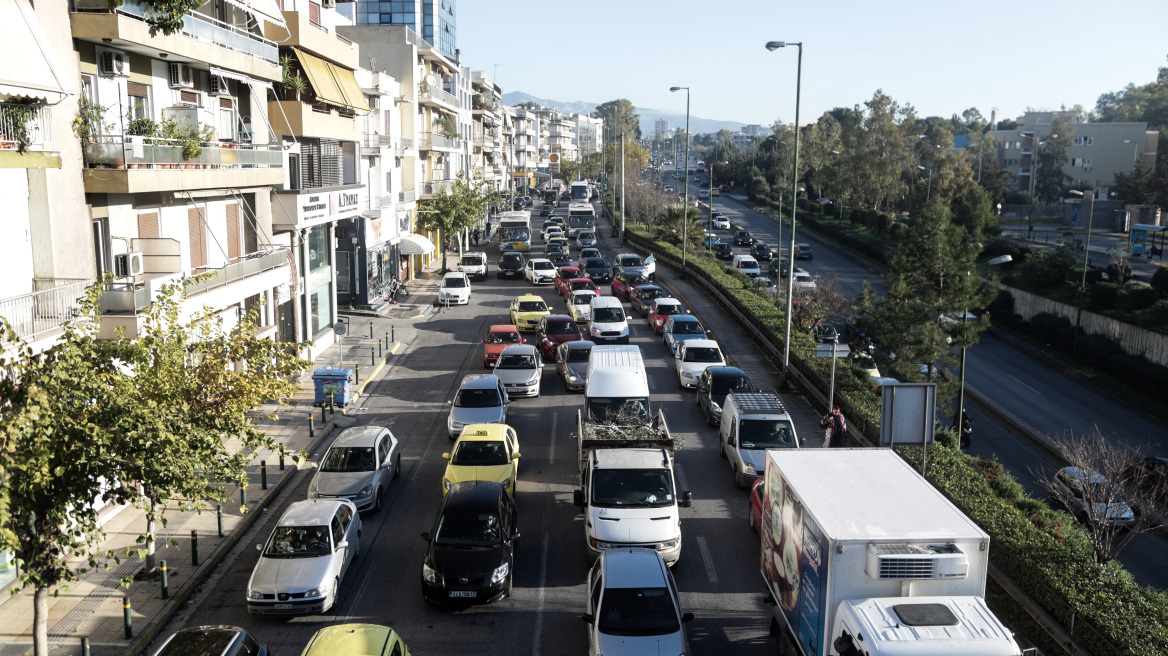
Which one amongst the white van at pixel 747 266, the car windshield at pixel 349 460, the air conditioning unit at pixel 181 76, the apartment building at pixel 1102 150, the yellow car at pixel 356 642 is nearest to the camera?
the yellow car at pixel 356 642

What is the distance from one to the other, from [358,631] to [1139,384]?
3522 centimetres

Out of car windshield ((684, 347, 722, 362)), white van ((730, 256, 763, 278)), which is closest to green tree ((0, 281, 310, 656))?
car windshield ((684, 347, 722, 362))

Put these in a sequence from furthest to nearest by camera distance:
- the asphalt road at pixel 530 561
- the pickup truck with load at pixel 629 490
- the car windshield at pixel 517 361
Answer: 1. the car windshield at pixel 517 361
2. the pickup truck with load at pixel 629 490
3. the asphalt road at pixel 530 561

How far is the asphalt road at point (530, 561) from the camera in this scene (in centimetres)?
1345

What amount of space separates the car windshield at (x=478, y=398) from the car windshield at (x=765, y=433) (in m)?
6.98

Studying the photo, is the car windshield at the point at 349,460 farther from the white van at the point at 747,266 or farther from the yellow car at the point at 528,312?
the white van at the point at 747,266

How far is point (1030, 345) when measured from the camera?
146ft

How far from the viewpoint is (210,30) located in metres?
23.1

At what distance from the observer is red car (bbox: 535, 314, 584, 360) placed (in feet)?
106

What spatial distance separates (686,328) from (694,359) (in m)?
4.79

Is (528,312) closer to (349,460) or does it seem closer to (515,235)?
(349,460)

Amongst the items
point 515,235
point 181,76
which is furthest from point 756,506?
point 515,235

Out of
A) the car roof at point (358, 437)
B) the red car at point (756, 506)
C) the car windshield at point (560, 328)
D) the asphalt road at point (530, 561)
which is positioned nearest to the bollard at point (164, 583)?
the asphalt road at point (530, 561)

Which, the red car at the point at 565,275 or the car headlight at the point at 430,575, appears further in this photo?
the red car at the point at 565,275
